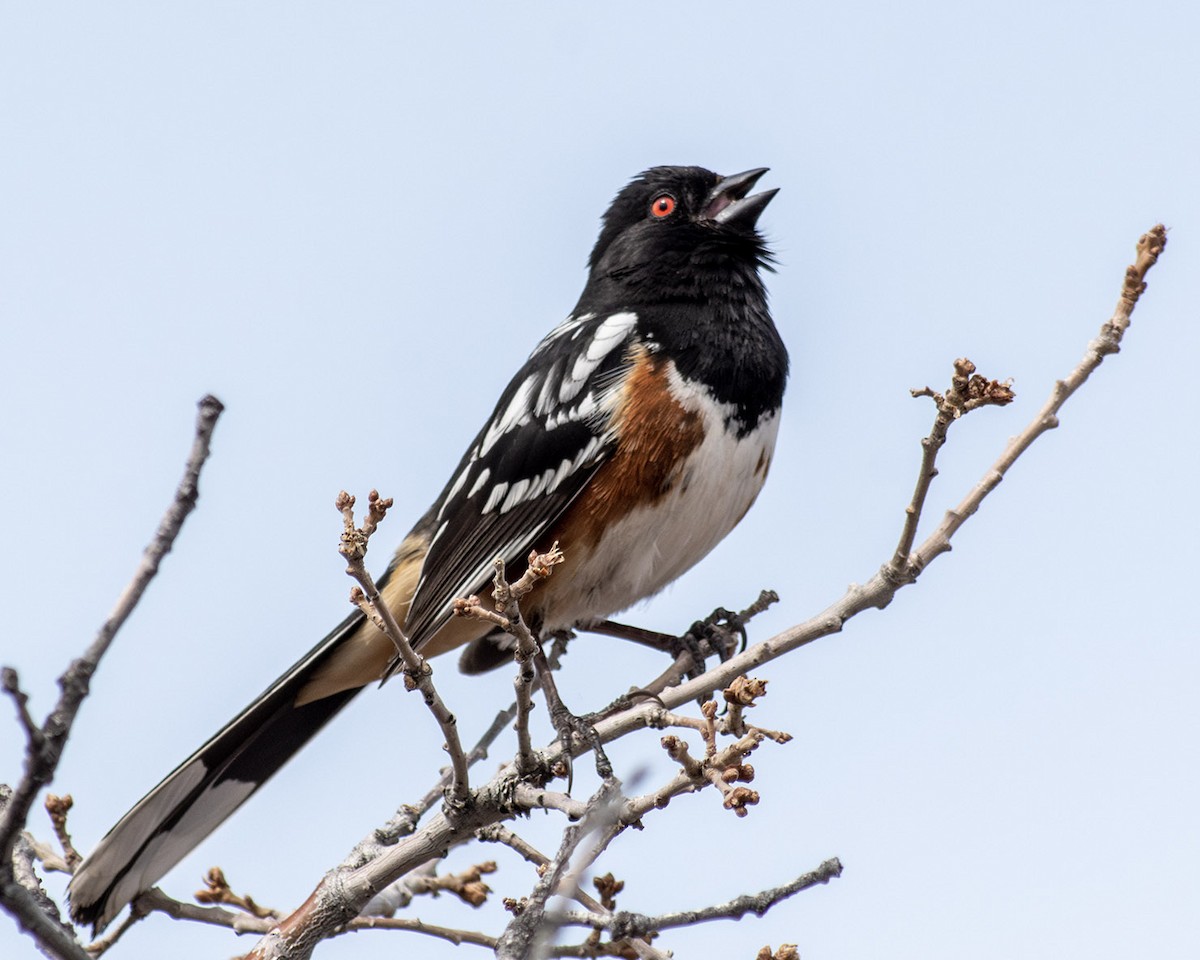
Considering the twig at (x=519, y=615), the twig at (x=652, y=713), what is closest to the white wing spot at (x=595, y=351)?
the twig at (x=652, y=713)

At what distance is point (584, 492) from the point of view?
406 centimetres

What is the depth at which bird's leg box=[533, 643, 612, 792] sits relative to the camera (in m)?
3.22

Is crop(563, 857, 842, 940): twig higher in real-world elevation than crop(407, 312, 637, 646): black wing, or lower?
lower

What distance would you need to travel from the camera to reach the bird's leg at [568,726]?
3223 millimetres

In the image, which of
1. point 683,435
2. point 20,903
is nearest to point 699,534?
point 683,435

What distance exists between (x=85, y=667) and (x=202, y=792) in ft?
7.86

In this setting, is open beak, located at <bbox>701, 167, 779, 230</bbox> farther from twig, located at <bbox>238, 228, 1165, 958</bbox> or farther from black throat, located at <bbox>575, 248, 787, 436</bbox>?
twig, located at <bbox>238, 228, 1165, 958</bbox>

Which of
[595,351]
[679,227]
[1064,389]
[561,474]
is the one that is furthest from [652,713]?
[679,227]

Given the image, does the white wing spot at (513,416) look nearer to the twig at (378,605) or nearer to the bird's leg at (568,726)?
the bird's leg at (568,726)

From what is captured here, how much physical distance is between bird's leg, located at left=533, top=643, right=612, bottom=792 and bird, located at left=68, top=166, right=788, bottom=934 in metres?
0.44

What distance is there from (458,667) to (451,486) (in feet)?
1.99

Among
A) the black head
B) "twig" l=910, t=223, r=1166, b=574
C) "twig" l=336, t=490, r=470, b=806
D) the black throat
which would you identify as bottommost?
"twig" l=336, t=490, r=470, b=806

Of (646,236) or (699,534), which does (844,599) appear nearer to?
(699,534)

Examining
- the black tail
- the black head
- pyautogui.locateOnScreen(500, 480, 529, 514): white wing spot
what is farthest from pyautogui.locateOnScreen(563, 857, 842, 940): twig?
the black head
